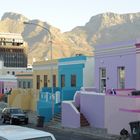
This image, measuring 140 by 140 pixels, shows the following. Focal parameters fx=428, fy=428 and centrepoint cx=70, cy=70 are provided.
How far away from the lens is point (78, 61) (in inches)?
1656

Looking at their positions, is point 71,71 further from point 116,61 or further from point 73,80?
point 116,61

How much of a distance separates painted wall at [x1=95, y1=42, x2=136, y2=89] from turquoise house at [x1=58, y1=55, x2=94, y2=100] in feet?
10.9

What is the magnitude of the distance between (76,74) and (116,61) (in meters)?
8.55

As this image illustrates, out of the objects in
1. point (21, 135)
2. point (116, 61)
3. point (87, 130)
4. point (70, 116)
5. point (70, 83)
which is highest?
point (116, 61)

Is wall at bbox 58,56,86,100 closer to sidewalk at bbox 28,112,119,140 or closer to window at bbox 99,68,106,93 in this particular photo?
sidewalk at bbox 28,112,119,140

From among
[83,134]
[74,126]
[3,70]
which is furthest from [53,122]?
[3,70]

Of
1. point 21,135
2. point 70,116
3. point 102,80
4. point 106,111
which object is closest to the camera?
point 21,135

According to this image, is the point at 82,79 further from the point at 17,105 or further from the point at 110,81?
the point at 17,105

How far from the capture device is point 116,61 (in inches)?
1367

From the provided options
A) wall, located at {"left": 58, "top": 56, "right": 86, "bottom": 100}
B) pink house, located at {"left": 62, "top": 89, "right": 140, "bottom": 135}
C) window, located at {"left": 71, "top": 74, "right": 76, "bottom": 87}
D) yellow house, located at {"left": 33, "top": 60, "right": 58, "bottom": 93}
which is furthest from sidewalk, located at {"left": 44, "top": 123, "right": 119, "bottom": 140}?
yellow house, located at {"left": 33, "top": 60, "right": 58, "bottom": 93}

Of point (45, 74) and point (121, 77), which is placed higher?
point (45, 74)

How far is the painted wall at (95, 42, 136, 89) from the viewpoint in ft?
107

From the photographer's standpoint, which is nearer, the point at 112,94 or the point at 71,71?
the point at 112,94

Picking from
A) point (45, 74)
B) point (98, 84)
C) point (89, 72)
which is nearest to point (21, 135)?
point (98, 84)
